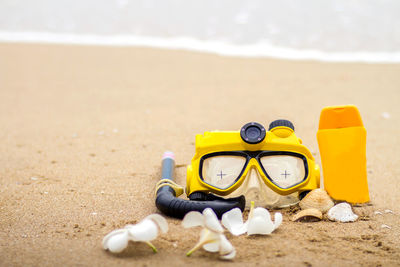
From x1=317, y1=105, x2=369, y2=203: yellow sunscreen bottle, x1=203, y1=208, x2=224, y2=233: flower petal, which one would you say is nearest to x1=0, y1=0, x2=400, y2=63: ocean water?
x1=317, y1=105, x2=369, y2=203: yellow sunscreen bottle

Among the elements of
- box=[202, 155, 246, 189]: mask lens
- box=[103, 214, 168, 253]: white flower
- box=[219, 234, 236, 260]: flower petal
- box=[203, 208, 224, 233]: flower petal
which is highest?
box=[202, 155, 246, 189]: mask lens

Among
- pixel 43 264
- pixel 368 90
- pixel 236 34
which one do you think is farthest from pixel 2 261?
pixel 236 34

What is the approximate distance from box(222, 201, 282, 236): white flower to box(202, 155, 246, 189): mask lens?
15.5 inches

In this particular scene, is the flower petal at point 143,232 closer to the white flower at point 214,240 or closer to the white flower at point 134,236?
the white flower at point 134,236

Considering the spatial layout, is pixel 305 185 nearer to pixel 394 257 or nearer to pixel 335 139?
pixel 335 139

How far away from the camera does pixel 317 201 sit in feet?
9.21

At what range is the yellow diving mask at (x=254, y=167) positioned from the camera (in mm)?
2838

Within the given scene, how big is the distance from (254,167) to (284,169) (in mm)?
204

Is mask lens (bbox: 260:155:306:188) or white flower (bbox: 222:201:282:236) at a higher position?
mask lens (bbox: 260:155:306:188)

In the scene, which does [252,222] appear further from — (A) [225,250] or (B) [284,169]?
(B) [284,169]

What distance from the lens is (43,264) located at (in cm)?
204

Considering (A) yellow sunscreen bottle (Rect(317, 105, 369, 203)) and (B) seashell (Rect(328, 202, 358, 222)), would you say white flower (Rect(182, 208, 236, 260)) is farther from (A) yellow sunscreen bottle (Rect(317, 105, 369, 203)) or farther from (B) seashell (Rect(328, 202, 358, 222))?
(A) yellow sunscreen bottle (Rect(317, 105, 369, 203))

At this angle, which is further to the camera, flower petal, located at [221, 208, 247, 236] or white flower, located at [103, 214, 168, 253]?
flower petal, located at [221, 208, 247, 236]

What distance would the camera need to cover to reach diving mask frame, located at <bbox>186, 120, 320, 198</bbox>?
282cm
